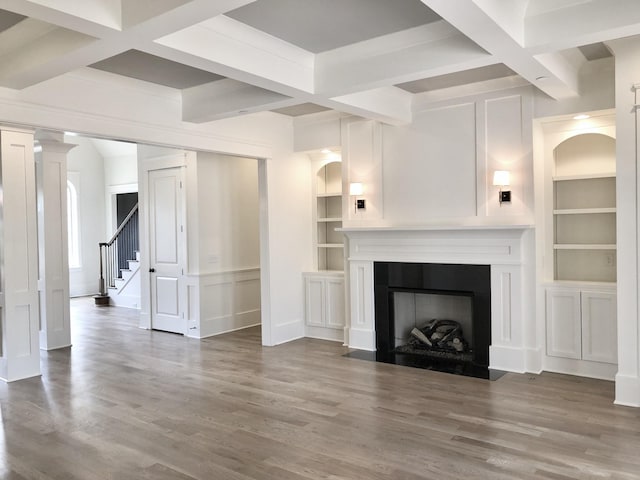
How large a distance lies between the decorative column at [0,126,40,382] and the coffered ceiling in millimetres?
991

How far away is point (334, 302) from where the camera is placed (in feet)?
22.7

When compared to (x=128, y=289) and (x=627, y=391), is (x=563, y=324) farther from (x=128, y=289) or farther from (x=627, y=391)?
(x=128, y=289)

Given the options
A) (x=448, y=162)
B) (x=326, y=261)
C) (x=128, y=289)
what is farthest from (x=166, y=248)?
(x=448, y=162)

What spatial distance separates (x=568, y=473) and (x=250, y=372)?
125 inches

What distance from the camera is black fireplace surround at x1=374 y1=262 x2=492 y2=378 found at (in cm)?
549

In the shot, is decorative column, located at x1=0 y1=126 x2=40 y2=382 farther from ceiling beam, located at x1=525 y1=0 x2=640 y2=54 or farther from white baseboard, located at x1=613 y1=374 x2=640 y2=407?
white baseboard, located at x1=613 y1=374 x2=640 y2=407

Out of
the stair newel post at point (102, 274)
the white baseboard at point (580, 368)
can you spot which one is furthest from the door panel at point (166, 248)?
the white baseboard at point (580, 368)

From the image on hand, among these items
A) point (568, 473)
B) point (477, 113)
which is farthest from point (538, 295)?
point (568, 473)

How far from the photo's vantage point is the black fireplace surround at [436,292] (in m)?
5.49

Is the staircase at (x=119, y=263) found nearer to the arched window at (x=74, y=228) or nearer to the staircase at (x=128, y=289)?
the staircase at (x=128, y=289)

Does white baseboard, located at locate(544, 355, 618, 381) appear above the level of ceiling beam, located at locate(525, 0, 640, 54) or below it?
below

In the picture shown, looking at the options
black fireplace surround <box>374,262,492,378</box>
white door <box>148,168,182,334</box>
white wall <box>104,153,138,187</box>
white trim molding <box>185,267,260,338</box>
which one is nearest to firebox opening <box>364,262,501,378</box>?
black fireplace surround <box>374,262,492,378</box>

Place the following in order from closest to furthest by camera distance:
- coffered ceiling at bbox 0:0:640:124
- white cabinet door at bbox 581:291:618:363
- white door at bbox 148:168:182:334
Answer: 1. coffered ceiling at bbox 0:0:640:124
2. white cabinet door at bbox 581:291:618:363
3. white door at bbox 148:168:182:334

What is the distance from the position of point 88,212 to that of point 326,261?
700 cm
